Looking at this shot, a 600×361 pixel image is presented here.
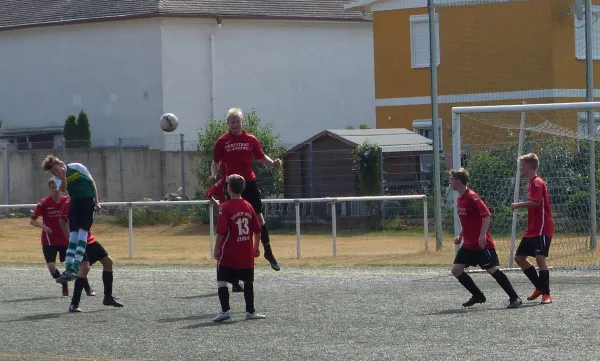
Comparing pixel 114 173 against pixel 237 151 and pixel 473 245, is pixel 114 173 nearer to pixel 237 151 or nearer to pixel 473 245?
pixel 237 151

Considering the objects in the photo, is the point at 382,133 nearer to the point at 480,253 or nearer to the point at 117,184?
the point at 117,184

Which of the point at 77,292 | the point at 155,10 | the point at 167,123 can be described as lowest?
the point at 77,292

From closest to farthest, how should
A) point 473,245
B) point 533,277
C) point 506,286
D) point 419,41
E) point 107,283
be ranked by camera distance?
1. point 506,286
2. point 473,245
3. point 533,277
4. point 107,283
5. point 419,41

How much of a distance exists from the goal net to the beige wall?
1867cm

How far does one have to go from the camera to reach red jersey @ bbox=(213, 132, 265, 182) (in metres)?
13.5

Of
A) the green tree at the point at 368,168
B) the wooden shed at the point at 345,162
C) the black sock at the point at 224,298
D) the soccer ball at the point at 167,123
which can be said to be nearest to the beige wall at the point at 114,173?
the soccer ball at the point at 167,123

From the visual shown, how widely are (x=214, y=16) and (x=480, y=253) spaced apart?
3012cm

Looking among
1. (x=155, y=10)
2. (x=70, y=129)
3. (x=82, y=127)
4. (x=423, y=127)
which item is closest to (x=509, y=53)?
(x=423, y=127)

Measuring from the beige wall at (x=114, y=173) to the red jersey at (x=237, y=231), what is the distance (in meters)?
24.8

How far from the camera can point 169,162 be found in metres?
37.3

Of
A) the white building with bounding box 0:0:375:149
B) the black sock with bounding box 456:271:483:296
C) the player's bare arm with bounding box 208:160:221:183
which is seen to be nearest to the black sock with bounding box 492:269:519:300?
the black sock with bounding box 456:271:483:296

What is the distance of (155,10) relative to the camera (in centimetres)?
4069

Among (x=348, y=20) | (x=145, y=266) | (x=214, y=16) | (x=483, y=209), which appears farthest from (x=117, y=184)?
(x=483, y=209)

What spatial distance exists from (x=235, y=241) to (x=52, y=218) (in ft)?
16.4
